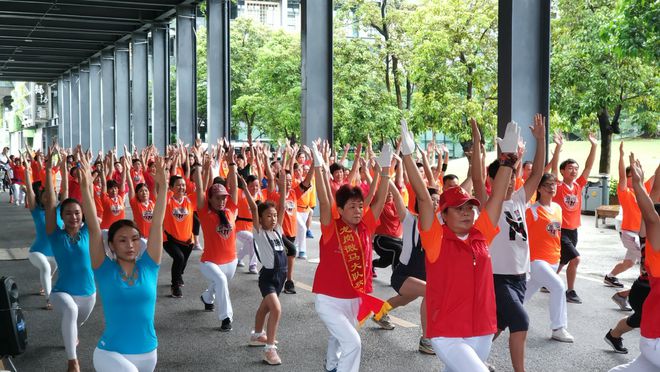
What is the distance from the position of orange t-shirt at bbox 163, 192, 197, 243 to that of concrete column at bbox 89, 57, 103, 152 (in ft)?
129

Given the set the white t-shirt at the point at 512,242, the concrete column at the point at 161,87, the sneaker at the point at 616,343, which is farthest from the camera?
the concrete column at the point at 161,87

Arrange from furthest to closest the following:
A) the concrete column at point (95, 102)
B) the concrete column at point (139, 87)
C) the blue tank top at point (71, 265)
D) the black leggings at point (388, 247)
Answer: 1. the concrete column at point (95, 102)
2. the concrete column at point (139, 87)
3. the black leggings at point (388, 247)
4. the blue tank top at point (71, 265)

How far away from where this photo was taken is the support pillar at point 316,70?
2008 centimetres

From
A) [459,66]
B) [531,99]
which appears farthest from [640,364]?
[459,66]

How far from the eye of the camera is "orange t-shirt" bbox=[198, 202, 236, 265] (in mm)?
8781

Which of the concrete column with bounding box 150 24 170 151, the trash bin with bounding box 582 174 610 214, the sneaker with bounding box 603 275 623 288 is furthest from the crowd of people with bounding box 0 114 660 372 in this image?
the concrete column with bounding box 150 24 170 151

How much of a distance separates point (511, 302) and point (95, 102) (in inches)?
1837

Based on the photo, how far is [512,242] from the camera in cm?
662

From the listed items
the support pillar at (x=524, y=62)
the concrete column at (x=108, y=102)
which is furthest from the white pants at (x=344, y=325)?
the concrete column at (x=108, y=102)

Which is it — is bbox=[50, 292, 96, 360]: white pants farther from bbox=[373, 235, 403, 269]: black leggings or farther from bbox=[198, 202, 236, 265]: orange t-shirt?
bbox=[373, 235, 403, 269]: black leggings

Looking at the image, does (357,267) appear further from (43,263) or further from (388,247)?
(43,263)

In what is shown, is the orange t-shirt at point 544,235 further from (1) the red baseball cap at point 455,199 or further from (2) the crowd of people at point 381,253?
(1) the red baseball cap at point 455,199

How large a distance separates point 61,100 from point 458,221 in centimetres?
6313

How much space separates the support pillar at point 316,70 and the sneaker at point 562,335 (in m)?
12.5
